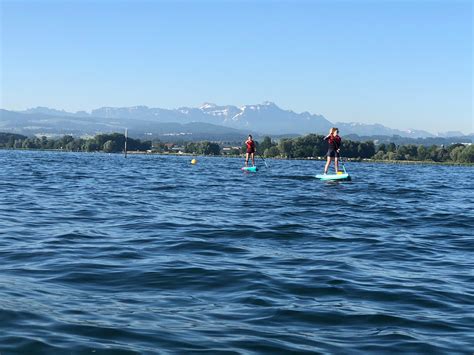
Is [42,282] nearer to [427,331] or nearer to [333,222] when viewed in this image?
[427,331]

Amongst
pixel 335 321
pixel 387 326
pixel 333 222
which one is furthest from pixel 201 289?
pixel 333 222

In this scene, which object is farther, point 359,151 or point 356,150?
point 356,150

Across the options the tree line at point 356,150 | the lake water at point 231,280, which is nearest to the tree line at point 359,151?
the tree line at point 356,150

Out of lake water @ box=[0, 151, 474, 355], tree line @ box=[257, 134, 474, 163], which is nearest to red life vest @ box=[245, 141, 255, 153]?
lake water @ box=[0, 151, 474, 355]

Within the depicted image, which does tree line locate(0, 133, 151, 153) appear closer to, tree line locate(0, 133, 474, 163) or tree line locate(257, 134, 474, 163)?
tree line locate(0, 133, 474, 163)

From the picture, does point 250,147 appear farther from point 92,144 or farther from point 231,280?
point 92,144

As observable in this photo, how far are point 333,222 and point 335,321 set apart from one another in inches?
351

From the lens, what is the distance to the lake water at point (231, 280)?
21.0 ft

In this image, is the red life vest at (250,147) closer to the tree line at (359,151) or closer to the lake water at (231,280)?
the lake water at (231,280)

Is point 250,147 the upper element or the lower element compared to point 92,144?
upper

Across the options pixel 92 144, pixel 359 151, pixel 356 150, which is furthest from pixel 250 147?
pixel 92 144

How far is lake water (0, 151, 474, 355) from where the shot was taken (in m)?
6.41

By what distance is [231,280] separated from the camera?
8.97m

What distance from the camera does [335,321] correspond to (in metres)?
7.12
